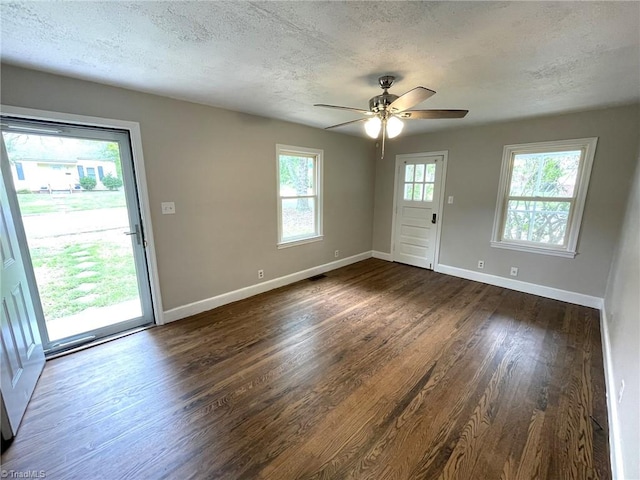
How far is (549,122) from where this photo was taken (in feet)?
10.9

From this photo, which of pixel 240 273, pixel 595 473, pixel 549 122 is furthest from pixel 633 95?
pixel 240 273

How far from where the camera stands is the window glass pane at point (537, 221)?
3438mm

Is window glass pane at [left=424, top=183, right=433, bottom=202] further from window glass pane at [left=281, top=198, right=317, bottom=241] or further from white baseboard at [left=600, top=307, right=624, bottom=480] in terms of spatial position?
white baseboard at [left=600, top=307, right=624, bottom=480]

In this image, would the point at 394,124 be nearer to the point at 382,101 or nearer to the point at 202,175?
the point at 382,101

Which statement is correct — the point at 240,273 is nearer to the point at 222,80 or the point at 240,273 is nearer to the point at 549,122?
the point at 222,80

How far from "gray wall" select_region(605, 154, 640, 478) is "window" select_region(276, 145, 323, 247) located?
3.40m

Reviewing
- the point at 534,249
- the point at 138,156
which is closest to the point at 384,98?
the point at 138,156

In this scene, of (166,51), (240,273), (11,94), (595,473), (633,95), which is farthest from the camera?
(240,273)

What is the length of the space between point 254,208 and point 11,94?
2192 mm

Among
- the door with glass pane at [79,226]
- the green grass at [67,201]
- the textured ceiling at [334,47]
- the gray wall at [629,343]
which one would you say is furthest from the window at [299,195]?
the gray wall at [629,343]

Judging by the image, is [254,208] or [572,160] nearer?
[572,160]

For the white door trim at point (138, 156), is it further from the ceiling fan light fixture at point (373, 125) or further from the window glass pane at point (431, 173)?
the window glass pane at point (431, 173)

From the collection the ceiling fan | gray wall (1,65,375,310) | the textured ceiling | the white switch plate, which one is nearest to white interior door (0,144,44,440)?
gray wall (1,65,375,310)

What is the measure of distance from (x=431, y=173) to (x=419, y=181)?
240 mm
